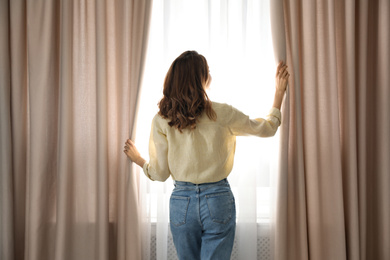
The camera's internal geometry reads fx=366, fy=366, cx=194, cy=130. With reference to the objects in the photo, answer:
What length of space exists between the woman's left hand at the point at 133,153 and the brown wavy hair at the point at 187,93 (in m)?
0.40

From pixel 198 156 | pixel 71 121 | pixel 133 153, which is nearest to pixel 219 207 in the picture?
pixel 198 156

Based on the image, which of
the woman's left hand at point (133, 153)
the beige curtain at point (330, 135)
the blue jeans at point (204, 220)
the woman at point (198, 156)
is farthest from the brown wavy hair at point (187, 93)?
the beige curtain at point (330, 135)

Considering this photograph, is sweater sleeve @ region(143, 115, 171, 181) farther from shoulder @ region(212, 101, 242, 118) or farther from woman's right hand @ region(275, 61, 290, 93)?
woman's right hand @ region(275, 61, 290, 93)

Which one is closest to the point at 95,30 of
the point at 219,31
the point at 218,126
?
the point at 219,31

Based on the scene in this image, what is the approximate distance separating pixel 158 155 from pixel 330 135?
99 centimetres

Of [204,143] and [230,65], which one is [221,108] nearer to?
[204,143]

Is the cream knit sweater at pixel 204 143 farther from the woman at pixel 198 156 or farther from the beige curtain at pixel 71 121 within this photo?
the beige curtain at pixel 71 121

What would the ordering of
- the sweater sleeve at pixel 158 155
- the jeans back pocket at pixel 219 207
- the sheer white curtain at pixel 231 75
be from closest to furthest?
1. the jeans back pocket at pixel 219 207
2. the sweater sleeve at pixel 158 155
3. the sheer white curtain at pixel 231 75

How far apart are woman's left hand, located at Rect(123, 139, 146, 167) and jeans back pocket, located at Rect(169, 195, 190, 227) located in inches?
14.8

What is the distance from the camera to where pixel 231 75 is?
2.10 meters

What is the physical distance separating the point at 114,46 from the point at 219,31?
0.63 meters

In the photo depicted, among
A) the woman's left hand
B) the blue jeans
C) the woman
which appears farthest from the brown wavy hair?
the woman's left hand

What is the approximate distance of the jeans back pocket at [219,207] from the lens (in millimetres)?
1621

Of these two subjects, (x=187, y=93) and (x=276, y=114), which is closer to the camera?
(x=187, y=93)
